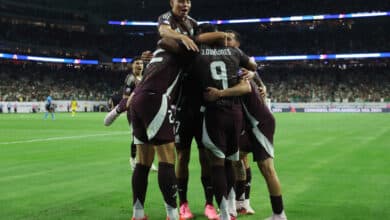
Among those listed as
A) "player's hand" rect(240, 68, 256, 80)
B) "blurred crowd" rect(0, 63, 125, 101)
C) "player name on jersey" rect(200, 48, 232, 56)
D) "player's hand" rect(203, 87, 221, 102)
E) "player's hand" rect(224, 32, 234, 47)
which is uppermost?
"blurred crowd" rect(0, 63, 125, 101)

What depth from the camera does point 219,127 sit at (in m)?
5.50

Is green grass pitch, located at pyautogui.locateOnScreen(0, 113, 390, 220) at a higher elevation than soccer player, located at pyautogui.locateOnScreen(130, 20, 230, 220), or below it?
below

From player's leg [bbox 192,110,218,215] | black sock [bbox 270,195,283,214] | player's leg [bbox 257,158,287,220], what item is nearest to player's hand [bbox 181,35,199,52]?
player's leg [bbox 192,110,218,215]

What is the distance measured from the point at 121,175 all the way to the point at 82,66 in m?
72.3

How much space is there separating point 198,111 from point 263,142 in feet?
2.96

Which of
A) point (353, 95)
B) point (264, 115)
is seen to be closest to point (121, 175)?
point (264, 115)

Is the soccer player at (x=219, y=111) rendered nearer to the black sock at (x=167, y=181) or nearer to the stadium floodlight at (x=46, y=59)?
the black sock at (x=167, y=181)

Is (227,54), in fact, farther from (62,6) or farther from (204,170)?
(62,6)

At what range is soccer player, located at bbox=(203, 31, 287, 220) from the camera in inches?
229

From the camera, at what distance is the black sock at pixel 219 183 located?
18.0 feet

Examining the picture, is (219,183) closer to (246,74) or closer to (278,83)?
(246,74)

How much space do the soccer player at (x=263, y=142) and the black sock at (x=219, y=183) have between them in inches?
21.7

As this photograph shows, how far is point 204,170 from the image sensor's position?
6320mm

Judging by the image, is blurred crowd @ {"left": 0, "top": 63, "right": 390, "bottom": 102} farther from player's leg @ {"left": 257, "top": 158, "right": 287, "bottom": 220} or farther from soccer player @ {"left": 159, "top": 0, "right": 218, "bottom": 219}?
player's leg @ {"left": 257, "top": 158, "right": 287, "bottom": 220}
